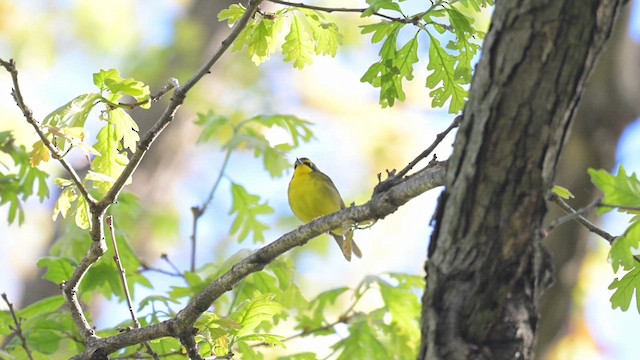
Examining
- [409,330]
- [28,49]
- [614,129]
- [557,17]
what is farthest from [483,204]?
[28,49]

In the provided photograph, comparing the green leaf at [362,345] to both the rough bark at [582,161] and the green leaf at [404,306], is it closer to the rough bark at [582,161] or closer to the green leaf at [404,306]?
the green leaf at [404,306]

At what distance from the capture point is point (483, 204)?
1.89m

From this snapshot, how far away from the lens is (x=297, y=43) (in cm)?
329

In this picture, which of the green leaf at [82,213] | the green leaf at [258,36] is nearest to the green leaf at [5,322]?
the green leaf at [82,213]

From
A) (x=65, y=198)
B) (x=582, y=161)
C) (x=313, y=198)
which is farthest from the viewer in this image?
(x=582, y=161)

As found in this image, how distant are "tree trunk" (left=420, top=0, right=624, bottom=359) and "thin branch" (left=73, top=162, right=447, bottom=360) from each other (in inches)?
12.0

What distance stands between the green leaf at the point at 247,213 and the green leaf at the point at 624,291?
249 cm

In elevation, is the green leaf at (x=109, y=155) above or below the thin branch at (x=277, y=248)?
above

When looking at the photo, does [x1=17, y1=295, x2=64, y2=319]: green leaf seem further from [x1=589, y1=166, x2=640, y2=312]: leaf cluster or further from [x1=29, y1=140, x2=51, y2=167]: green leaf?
[x1=589, y1=166, x2=640, y2=312]: leaf cluster

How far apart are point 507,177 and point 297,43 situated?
5.29 feet

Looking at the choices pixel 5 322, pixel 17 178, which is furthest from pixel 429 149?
pixel 17 178

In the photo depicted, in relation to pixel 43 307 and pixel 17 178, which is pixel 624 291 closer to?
pixel 43 307

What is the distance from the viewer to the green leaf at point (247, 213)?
4.92m

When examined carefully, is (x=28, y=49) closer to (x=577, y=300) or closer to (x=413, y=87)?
(x=413, y=87)
